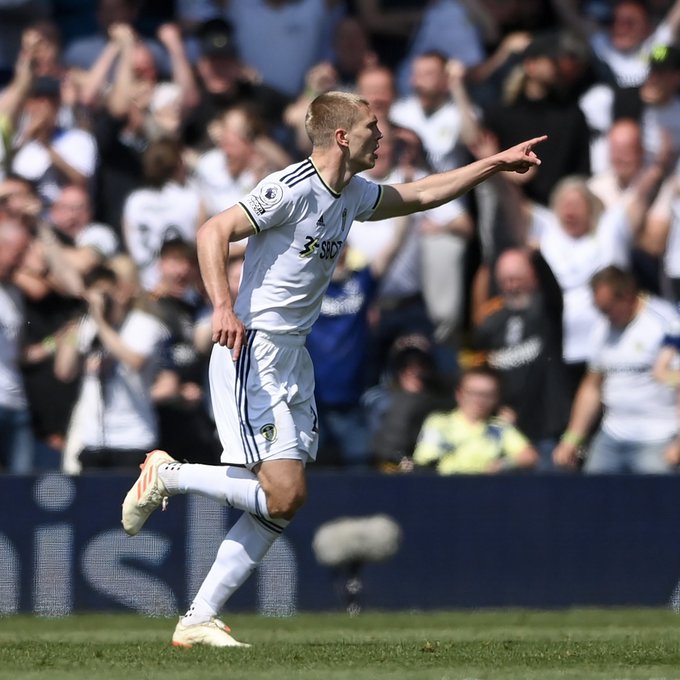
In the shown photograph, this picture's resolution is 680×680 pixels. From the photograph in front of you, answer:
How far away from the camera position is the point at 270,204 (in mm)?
5898

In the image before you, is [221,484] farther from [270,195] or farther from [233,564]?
[270,195]

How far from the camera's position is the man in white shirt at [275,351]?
5.99 metres

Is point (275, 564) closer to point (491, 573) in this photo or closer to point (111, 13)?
point (491, 573)

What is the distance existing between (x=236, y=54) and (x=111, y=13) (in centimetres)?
99

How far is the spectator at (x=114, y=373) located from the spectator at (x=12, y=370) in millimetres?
299

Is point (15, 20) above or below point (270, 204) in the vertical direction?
above

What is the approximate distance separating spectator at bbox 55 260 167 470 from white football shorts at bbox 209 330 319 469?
330 cm

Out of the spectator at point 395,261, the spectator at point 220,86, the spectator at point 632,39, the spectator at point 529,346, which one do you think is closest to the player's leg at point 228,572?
the spectator at point 529,346

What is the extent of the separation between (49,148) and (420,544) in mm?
4070

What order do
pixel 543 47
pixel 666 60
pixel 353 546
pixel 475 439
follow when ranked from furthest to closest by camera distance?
pixel 543 47 < pixel 666 60 < pixel 475 439 < pixel 353 546

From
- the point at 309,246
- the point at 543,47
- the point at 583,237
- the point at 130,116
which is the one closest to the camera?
the point at 309,246

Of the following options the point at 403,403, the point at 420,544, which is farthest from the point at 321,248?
the point at 403,403

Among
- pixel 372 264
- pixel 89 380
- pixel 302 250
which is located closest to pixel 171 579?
pixel 89 380

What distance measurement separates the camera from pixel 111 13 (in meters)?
11.6
